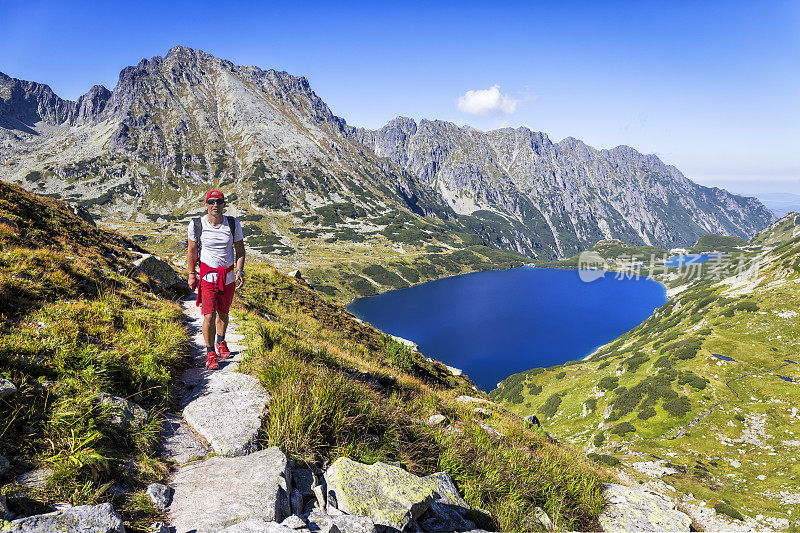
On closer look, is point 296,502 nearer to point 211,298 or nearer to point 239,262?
point 211,298

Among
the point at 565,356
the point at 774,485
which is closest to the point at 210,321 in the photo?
the point at 774,485

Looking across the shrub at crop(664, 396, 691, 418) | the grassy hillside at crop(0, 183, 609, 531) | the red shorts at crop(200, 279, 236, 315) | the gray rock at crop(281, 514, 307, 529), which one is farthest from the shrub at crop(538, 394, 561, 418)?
the gray rock at crop(281, 514, 307, 529)

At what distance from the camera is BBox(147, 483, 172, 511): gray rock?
4.05 m

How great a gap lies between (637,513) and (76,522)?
9614mm

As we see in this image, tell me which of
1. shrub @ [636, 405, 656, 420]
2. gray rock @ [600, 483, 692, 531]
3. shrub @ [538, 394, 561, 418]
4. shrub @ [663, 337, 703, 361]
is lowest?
shrub @ [538, 394, 561, 418]

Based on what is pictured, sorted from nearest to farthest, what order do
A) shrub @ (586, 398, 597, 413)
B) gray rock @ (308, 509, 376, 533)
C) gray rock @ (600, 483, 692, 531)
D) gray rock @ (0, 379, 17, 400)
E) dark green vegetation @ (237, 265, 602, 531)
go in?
1. gray rock @ (308, 509, 376, 533)
2. gray rock @ (0, 379, 17, 400)
3. dark green vegetation @ (237, 265, 602, 531)
4. gray rock @ (600, 483, 692, 531)
5. shrub @ (586, 398, 597, 413)

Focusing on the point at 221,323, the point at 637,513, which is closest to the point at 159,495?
the point at 221,323

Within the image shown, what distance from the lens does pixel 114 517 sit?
3.38m

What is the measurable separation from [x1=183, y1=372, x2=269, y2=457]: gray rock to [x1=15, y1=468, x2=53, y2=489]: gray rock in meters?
1.95

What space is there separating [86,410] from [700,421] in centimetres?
7947

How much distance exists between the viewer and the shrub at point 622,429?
199 feet

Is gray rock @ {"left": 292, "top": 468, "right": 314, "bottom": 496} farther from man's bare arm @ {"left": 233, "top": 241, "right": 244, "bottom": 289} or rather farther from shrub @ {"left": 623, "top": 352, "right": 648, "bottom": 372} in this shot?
shrub @ {"left": 623, "top": 352, "right": 648, "bottom": 372}

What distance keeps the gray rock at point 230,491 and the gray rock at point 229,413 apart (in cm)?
26

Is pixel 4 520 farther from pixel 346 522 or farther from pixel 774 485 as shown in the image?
pixel 774 485
